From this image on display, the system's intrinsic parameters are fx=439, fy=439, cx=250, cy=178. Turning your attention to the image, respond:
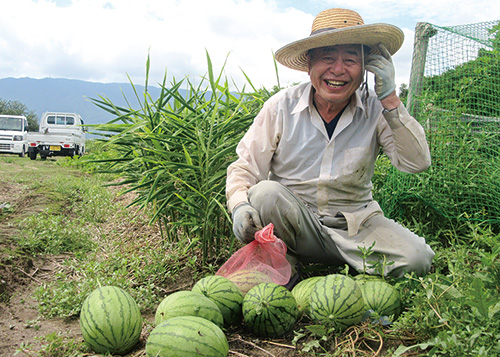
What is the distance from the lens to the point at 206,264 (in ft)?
10.1

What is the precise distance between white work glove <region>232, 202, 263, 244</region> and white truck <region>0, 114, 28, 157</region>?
58.1 ft

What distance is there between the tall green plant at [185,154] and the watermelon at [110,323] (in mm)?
1082

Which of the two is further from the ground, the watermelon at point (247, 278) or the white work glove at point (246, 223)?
the white work glove at point (246, 223)

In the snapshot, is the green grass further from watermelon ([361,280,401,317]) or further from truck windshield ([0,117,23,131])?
truck windshield ([0,117,23,131])

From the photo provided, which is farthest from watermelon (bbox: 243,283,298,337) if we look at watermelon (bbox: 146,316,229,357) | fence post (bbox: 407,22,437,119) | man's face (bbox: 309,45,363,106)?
fence post (bbox: 407,22,437,119)

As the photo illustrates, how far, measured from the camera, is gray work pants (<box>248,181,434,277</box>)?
2.65 m

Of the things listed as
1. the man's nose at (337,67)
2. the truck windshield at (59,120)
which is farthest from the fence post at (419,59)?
the truck windshield at (59,120)

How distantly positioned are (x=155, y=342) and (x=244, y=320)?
0.55 m

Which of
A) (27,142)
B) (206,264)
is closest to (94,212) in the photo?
(206,264)

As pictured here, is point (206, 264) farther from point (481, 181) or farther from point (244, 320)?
point (481, 181)

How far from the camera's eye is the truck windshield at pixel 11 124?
1783cm

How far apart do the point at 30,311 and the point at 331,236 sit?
1889mm

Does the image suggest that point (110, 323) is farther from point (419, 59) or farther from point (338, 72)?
point (419, 59)

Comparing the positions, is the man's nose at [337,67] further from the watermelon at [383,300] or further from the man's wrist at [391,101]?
the watermelon at [383,300]
